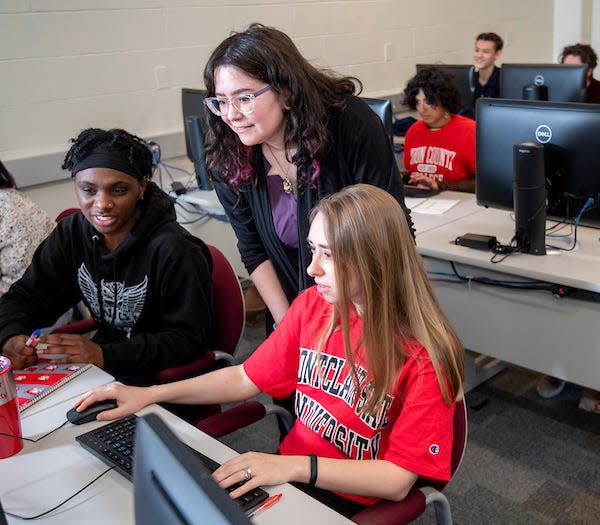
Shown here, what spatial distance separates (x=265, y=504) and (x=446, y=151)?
2.66m

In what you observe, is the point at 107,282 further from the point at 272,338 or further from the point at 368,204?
the point at 368,204

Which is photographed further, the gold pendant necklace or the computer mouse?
the gold pendant necklace

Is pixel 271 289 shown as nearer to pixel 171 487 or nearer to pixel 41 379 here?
pixel 41 379

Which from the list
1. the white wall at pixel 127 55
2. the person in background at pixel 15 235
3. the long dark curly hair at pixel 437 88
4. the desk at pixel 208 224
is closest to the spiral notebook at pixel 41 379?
the person in background at pixel 15 235

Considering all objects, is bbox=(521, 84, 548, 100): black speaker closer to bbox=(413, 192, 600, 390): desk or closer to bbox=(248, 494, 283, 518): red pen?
bbox=(413, 192, 600, 390): desk

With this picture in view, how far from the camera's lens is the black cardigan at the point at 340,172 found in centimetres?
165

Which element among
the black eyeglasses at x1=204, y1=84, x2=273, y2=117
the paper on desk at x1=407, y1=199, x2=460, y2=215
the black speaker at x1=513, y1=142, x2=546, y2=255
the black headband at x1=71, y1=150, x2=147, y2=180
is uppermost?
the black eyeglasses at x1=204, y1=84, x2=273, y2=117

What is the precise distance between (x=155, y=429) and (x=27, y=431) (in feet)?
3.08

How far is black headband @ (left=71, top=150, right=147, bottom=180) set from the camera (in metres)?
1.82

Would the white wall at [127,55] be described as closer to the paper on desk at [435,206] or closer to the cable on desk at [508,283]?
the paper on desk at [435,206]

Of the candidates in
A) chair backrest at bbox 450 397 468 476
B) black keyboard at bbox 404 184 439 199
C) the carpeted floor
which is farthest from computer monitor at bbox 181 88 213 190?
chair backrest at bbox 450 397 468 476

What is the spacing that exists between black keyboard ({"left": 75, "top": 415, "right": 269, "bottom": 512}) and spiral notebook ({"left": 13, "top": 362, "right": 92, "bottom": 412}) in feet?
0.78

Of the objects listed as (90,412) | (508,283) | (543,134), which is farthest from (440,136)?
(90,412)

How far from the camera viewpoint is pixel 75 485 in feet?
4.09
